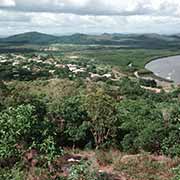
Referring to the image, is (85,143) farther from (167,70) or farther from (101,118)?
(167,70)

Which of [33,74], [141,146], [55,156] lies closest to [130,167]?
[55,156]

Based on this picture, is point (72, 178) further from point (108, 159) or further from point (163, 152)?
point (163, 152)

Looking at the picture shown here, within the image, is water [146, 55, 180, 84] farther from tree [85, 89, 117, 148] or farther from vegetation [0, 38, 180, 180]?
tree [85, 89, 117, 148]

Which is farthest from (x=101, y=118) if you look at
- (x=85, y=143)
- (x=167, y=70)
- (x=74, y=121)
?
(x=167, y=70)

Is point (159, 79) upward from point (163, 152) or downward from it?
downward

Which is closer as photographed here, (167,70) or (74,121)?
(74,121)

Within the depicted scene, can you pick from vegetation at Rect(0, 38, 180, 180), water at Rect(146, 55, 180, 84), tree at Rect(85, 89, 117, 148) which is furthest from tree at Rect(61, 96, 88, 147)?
water at Rect(146, 55, 180, 84)

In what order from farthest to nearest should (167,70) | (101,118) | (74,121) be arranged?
(167,70), (74,121), (101,118)

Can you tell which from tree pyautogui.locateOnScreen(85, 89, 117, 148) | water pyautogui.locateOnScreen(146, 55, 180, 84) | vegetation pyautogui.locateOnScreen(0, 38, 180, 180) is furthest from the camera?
water pyautogui.locateOnScreen(146, 55, 180, 84)
